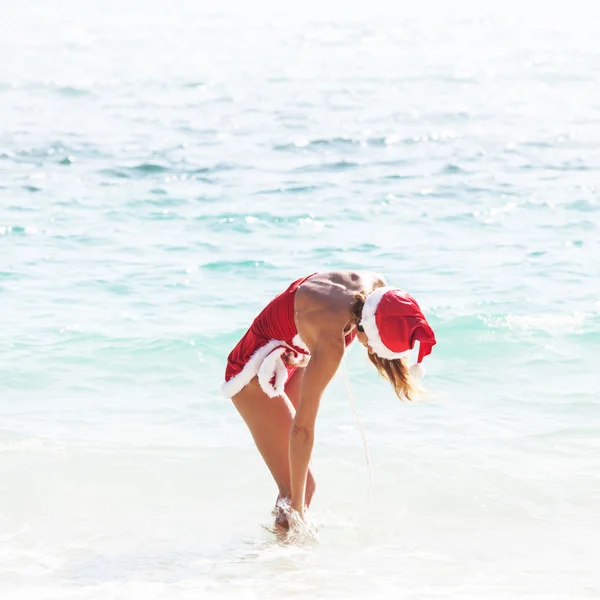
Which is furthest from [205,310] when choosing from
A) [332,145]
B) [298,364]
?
[332,145]

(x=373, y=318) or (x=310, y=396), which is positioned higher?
(x=373, y=318)

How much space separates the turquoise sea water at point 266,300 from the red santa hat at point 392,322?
99 cm

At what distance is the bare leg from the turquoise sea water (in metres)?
0.34

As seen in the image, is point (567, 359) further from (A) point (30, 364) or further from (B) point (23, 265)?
(B) point (23, 265)

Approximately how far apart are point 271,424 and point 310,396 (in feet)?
1.67

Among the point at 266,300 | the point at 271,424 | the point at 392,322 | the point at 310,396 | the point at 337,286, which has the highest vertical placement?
the point at 337,286

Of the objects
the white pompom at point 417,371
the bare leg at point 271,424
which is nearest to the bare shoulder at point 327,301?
the white pompom at point 417,371

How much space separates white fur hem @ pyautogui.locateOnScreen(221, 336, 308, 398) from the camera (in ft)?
14.2

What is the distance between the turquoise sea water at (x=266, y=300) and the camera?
458 cm

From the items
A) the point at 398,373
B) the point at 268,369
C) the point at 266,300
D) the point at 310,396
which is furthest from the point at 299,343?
the point at 266,300

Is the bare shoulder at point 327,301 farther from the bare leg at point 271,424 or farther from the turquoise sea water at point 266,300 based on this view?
the turquoise sea water at point 266,300

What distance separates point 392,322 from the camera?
393 cm

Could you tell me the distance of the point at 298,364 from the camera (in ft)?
14.8

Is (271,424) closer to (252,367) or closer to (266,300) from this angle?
(252,367)
